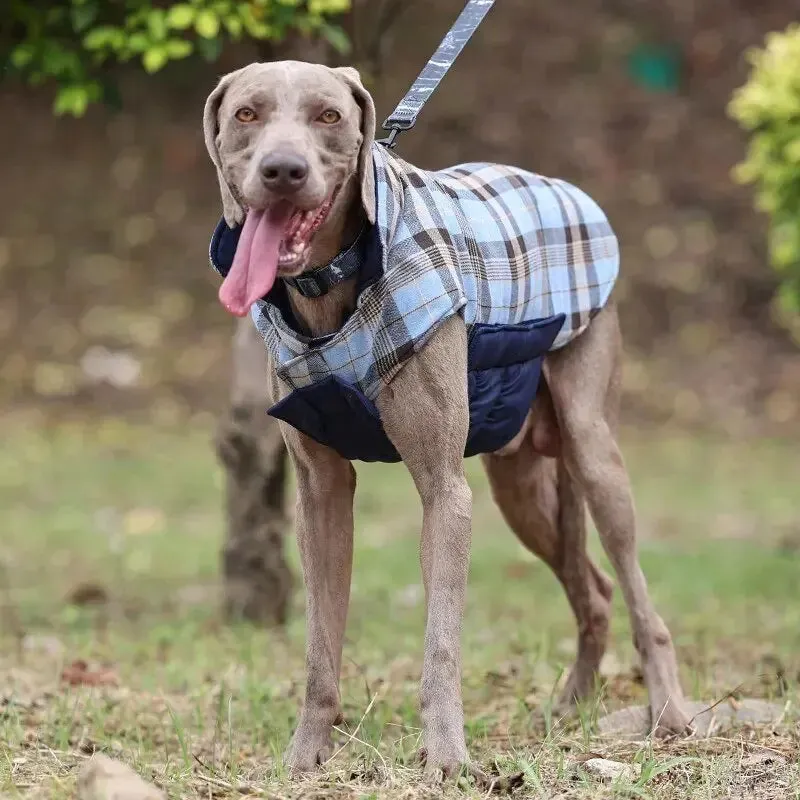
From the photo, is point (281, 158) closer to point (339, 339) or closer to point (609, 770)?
point (339, 339)

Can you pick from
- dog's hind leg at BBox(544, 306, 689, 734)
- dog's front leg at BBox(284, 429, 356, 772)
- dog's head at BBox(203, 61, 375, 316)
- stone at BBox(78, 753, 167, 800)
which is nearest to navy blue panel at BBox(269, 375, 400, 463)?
dog's front leg at BBox(284, 429, 356, 772)

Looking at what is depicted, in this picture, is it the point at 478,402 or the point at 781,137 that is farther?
the point at 781,137

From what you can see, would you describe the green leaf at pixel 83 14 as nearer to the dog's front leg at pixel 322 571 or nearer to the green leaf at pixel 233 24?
the green leaf at pixel 233 24

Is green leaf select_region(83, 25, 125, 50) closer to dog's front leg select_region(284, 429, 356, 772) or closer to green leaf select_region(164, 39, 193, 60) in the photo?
green leaf select_region(164, 39, 193, 60)

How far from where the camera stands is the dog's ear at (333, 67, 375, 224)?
3.81 meters

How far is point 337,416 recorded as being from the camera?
13.0ft

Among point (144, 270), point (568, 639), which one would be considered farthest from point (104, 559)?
point (144, 270)

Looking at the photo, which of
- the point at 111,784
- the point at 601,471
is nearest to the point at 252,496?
the point at 601,471

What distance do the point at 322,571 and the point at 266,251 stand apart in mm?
1064

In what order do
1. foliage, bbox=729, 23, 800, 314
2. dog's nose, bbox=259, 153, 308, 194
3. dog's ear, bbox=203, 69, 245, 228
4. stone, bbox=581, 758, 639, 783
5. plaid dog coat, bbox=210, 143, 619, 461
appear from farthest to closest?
foliage, bbox=729, 23, 800, 314 < plaid dog coat, bbox=210, 143, 619, 461 < dog's ear, bbox=203, 69, 245, 228 < stone, bbox=581, 758, 639, 783 < dog's nose, bbox=259, 153, 308, 194

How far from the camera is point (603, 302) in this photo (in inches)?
191

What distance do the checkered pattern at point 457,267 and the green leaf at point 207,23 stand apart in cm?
162

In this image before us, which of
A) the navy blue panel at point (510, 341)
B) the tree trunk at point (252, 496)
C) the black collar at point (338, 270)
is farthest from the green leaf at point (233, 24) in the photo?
the black collar at point (338, 270)

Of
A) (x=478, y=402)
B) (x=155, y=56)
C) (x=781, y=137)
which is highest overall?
(x=155, y=56)
